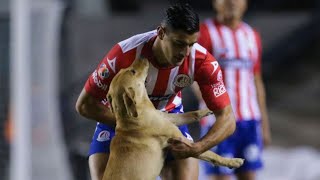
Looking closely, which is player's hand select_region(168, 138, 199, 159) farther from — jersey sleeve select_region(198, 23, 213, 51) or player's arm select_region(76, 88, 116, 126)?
jersey sleeve select_region(198, 23, 213, 51)

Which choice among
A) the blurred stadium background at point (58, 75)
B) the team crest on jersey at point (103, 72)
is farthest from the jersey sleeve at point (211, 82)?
the blurred stadium background at point (58, 75)

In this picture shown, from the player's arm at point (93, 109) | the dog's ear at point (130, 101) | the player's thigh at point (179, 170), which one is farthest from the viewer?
the player's thigh at point (179, 170)

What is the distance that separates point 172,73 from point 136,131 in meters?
0.34

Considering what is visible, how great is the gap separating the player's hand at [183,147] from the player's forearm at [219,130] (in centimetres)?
3

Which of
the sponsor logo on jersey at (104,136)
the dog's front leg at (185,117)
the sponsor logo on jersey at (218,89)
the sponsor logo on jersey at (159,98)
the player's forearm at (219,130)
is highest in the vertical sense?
the sponsor logo on jersey at (218,89)

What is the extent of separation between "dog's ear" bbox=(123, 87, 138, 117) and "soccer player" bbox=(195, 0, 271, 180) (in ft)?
8.31

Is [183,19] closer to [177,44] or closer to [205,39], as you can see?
[177,44]

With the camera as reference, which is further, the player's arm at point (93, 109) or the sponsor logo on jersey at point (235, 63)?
the sponsor logo on jersey at point (235, 63)

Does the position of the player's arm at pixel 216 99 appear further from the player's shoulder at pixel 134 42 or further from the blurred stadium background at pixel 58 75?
the blurred stadium background at pixel 58 75

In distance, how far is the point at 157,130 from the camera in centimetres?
452

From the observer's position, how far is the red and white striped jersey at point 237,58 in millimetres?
6871

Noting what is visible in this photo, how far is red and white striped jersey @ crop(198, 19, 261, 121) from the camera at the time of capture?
687cm

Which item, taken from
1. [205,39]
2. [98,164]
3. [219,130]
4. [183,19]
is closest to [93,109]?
[98,164]

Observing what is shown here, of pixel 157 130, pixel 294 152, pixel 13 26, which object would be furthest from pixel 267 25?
pixel 157 130
